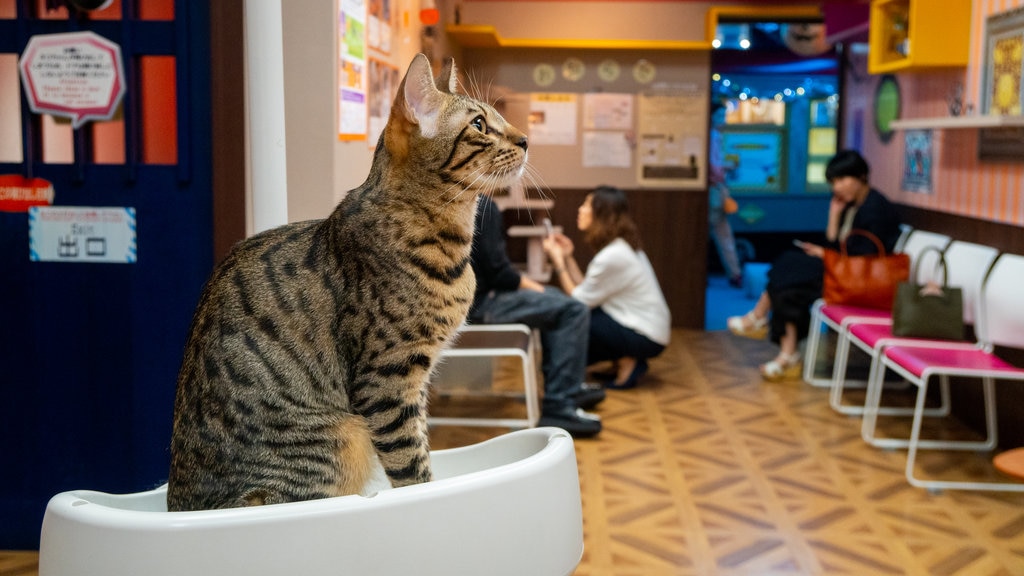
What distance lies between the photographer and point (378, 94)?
156 inches

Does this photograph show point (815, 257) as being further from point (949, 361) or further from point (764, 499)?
point (764, 499)

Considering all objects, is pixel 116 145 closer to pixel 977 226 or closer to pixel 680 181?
pixel 977 226

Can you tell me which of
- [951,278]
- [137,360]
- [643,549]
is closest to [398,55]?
[137,360]

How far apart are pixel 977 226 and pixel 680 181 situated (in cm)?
258

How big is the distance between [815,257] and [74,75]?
14.6 feet

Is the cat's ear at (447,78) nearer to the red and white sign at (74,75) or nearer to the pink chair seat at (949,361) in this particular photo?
the red and white sign at (74,75)

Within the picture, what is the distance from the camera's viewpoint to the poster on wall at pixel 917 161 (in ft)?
18.9

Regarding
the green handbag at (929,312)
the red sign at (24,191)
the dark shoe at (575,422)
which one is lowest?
the dark shoe at (575,422)

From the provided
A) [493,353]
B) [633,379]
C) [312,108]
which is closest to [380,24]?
[312,108]

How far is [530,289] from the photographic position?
16.1ft

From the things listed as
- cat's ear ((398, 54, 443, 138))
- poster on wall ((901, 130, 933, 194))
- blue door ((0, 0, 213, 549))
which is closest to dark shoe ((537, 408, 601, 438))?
blue door ((0, 0, 213, 549))

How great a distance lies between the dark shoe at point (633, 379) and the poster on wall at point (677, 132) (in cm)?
201

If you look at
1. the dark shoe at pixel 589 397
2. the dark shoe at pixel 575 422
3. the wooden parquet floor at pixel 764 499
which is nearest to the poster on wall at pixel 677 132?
the wooden parquet floor at pixel 764 499

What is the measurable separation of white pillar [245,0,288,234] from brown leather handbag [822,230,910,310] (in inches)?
163
